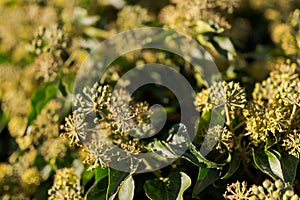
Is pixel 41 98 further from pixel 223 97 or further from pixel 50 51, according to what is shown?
pixel 223 97

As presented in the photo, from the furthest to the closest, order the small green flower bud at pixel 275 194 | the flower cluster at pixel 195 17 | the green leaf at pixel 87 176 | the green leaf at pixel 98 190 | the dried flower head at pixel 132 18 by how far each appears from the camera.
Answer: the dried flower head at pixel 132 18
the flower cluster at pixel 195 17
the green leaf at pixel 87 176
the green leaf at pixel 98 190
the small green flower bud at pixel 275 194

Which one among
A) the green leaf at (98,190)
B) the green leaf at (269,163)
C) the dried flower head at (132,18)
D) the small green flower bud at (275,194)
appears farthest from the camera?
the dried flower head at (132,18)

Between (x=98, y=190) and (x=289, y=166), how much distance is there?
0.48 m

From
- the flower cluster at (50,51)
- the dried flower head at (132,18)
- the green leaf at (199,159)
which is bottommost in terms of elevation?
the green leaf at (199,159)

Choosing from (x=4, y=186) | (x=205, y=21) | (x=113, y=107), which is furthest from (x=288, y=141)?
(x=4, y=186)

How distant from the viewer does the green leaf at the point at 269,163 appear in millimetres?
1165

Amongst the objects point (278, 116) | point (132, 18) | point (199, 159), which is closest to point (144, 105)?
point (199, 159)

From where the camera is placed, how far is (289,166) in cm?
119

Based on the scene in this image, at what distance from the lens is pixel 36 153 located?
159 centimetres

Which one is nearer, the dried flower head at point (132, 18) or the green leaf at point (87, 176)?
the green leaf at point (87, 176)

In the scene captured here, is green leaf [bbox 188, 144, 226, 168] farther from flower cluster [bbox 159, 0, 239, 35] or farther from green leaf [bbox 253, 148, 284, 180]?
flower cluster [bbox 159, 0, 239, 35]

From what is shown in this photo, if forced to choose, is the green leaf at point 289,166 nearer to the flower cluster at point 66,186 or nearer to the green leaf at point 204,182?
the green leaf at point 204,182

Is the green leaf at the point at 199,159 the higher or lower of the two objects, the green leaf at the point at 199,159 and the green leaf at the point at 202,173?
the higher

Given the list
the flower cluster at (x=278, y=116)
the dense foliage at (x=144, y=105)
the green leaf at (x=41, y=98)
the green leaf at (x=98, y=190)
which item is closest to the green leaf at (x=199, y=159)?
the dense foliage at (x=144, y=105)
